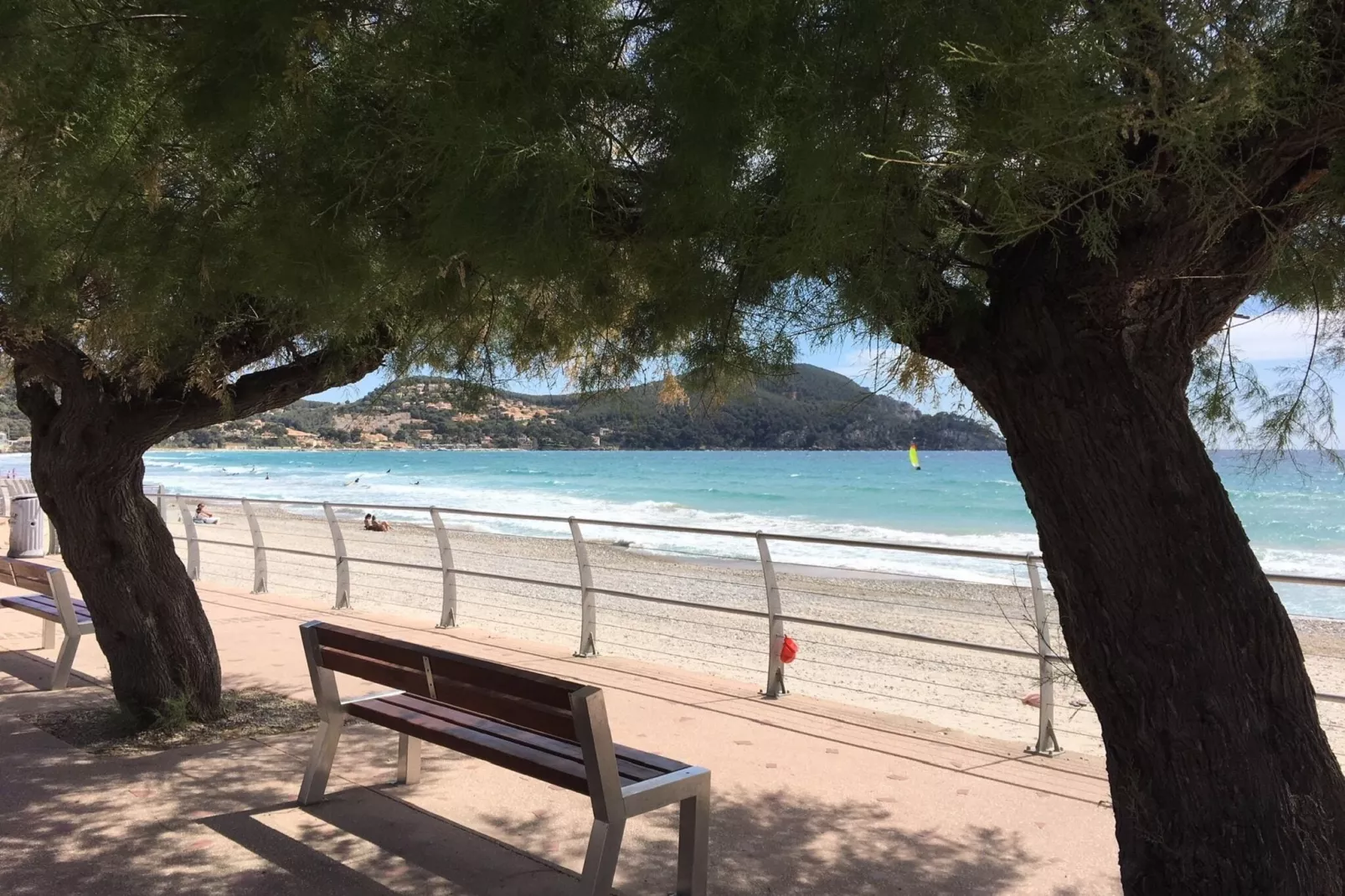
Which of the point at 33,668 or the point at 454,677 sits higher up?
the point at 454,677

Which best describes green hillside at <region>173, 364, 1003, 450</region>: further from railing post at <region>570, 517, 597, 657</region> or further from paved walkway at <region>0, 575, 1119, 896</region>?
railing post at <region>570, 517, 597, 657</region>

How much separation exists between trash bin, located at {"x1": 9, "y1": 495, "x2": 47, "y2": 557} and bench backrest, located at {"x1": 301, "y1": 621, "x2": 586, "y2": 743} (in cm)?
1102

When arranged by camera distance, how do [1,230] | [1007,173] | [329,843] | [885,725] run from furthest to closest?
[885,725]
[329,843]
[1,230]
[1007,173]

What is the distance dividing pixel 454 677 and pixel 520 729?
12.3 inches

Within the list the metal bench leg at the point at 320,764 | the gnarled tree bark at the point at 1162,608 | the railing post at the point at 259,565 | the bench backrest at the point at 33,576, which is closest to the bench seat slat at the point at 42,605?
the bench backrest at the point at 33,576

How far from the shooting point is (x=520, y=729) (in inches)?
150

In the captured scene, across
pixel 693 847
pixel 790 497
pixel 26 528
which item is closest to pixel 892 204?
pixel 693 847

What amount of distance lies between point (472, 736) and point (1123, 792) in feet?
6.73

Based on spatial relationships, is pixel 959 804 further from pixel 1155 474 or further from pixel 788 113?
pixel 788 113

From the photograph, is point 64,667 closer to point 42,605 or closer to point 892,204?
point 42,605

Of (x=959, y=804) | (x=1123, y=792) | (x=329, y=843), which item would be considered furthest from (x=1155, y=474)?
(x=329, y=843)

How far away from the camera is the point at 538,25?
104 inches

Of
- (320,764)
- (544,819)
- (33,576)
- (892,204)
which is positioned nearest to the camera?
(892,204)

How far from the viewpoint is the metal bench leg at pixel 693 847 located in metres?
3.42
